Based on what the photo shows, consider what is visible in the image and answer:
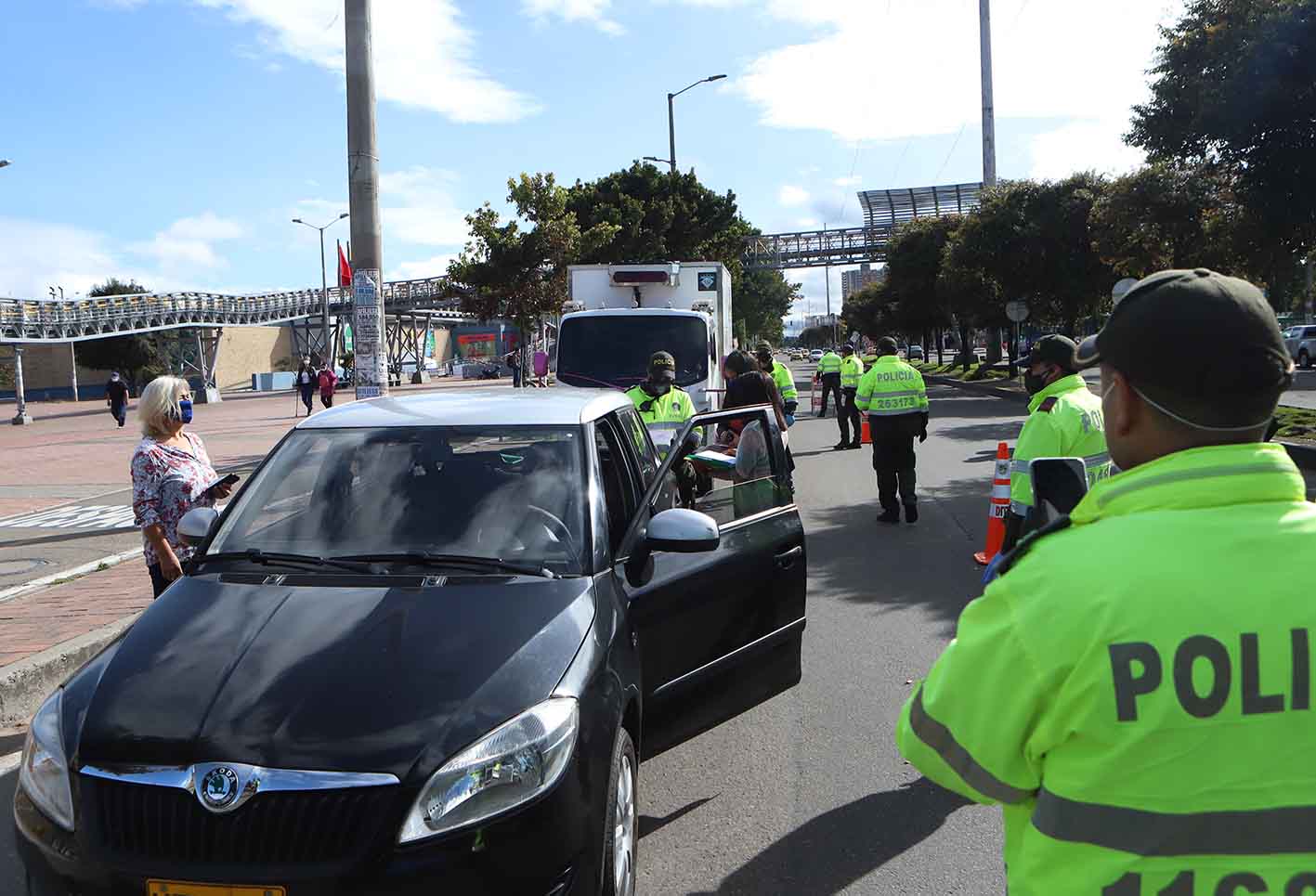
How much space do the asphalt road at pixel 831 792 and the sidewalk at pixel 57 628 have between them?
0.96 metres

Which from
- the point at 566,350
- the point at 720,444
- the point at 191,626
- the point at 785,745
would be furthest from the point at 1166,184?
the point at 191,626

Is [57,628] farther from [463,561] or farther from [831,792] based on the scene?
[831,792]

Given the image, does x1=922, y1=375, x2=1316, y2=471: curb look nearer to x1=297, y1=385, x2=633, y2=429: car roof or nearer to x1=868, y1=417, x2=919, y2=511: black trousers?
x1=297, y1=385, x2=633, y2=429: car roof

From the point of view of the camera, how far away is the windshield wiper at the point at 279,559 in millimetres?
3723

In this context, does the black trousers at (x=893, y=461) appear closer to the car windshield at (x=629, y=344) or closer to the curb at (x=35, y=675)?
the car windshield at (x=629, y=344)

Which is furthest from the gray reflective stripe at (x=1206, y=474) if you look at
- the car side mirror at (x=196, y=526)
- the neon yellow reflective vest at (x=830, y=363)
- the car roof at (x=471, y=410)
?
the neon yellow reflective vest at (x=830, y=363)

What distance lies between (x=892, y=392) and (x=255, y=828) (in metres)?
8.33

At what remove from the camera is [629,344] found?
43.9 feet

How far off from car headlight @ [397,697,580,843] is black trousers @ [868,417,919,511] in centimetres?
773

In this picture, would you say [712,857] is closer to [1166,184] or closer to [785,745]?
[785,745]

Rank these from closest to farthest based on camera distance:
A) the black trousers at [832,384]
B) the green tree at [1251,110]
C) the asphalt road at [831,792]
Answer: the asphalt road at [831,792]
the green tree at [1251,110]
the black trousers at [832,384]

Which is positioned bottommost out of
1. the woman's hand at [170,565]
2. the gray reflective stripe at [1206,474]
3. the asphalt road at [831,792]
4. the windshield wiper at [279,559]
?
the asphalt road at [831,792]

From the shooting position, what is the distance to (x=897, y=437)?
10.3m

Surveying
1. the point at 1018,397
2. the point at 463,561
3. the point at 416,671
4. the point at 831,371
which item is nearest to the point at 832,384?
the point at 831,371
